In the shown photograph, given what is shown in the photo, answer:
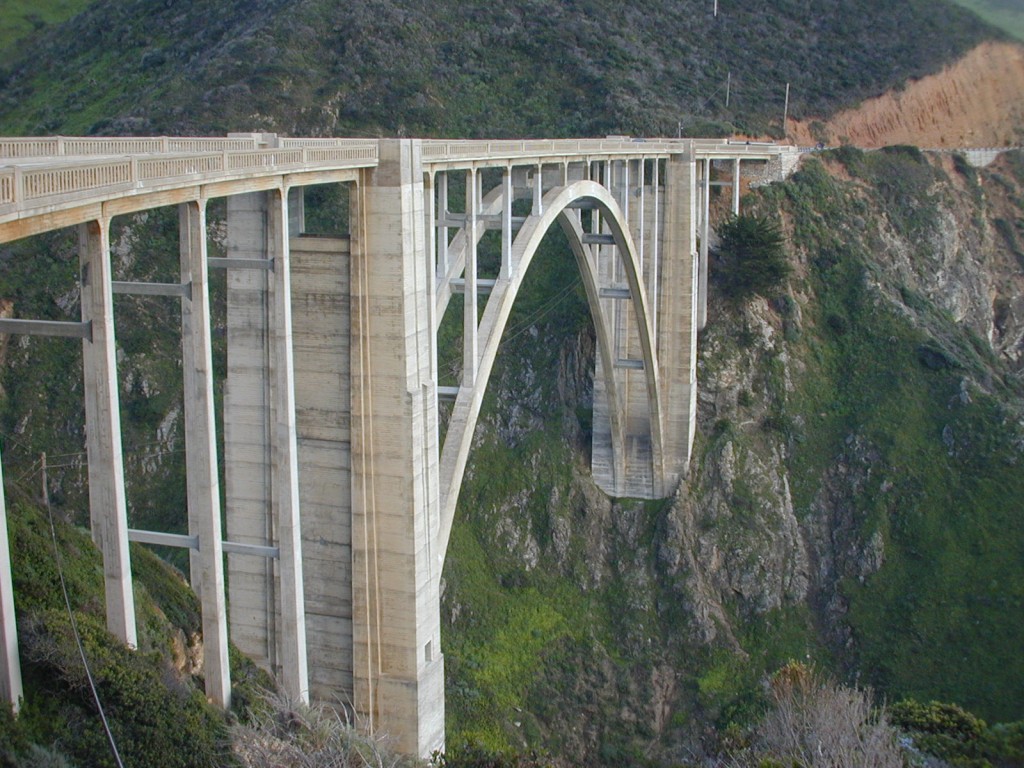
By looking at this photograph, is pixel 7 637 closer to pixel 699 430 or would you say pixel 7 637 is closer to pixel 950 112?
pixel 699 430

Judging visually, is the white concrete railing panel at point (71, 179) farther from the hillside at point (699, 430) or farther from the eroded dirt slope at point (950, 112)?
the eroded dirt slope at point (950, 112)

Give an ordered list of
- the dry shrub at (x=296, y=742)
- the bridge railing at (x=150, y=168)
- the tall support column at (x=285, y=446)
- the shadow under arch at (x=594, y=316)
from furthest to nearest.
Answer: the shadow under arch at (x=594, y=316) < the tall support column at (x=285, y=446) < the dry shrub at (x=296, y=742) < the bridge railing at (x=150, y=168)

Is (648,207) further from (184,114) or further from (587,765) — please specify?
(184,114)

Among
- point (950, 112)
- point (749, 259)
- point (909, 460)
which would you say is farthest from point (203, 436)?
point (950, 112)

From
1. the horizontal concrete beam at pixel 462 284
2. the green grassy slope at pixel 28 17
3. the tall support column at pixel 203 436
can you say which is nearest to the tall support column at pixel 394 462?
the horizontal concrete beam at pixel 462 284

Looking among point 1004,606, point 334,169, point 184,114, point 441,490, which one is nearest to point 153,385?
point 184,114

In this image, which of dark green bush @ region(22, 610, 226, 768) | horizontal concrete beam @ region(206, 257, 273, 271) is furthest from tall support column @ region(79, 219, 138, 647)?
horizontal concrete beam @ region(206, 257, 273, 271)
